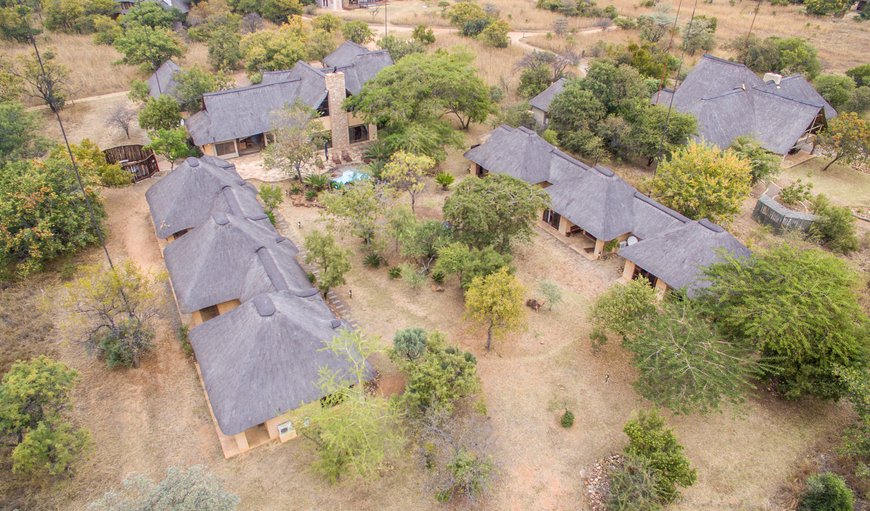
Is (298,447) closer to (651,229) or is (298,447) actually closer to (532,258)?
(532,258)

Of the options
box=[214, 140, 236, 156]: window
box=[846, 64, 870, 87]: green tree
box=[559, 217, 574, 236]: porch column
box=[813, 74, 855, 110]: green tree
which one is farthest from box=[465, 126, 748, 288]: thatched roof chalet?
box=[846, 64, 870, 87]: green tree

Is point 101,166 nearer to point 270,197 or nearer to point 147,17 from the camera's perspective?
point 270,197

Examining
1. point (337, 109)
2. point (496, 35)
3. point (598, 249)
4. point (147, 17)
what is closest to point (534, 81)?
point (496, 35)

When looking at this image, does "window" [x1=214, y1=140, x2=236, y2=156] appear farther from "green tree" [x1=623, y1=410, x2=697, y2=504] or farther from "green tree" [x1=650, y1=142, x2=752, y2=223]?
"green tree" [x1=623, y1=410, x2=697, y2=504]

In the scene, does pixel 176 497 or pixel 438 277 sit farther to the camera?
pixel 438 277

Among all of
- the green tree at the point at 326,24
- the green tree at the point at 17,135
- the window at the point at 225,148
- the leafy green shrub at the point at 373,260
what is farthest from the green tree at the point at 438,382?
the green tree at the point at 326,24

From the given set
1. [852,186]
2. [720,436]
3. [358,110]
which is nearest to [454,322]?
[720,436]
